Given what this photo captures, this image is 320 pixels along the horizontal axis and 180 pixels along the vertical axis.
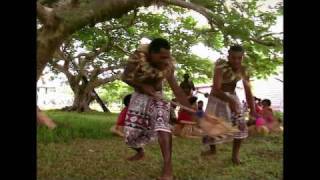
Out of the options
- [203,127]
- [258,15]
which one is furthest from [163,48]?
[258,15]

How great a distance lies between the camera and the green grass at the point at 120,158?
11.9 ft

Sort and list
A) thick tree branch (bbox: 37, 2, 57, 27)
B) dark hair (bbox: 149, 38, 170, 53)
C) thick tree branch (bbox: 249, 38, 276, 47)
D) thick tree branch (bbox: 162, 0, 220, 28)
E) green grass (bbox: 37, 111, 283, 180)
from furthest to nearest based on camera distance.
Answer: thick tree branch (bbox: 249, 38, 276, 47) < thick tree branch (bbox: 162, 0, 220, 28) < thick tree branch (bbox: 37, 2, 57, 27) < green grass (bbox: 37, 111, 283, 180) < dark hair (bbox: 149, 38, 170, 53)

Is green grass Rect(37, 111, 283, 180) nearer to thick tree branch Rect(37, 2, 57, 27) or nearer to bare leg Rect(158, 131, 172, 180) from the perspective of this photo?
bare leg Rect(158, 131, 172, 180)

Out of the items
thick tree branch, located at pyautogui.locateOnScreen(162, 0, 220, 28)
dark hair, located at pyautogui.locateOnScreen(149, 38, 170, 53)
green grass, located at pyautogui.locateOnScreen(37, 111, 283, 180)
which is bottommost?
green grass, located at pyautogui.locateOnScreen(37, 111, 283, 180)

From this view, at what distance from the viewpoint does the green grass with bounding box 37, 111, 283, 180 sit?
11.9 feet

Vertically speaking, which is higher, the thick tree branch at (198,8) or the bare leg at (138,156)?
the thick tree branch at (198,8)

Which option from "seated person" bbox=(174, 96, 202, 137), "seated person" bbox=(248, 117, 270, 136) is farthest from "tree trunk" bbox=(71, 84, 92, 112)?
"seated person" bbox=(248, 117, 270, 136)

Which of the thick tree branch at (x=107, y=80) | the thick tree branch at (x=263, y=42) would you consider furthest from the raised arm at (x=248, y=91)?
the thick tree branch at (x=107, y=80)

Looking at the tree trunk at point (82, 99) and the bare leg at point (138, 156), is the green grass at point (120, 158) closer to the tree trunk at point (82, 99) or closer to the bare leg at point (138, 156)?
the bare leg at point (138, 156)

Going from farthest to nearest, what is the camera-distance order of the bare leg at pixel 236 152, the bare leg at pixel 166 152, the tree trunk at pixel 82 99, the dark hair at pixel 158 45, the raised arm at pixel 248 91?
the tree trunk at pixel 82 99 → the raised arm at pixel 248 91 → the bare leg at pixel 236 152 → the dark hair at pixel 158 45 → the bare leg at pixel 166 152

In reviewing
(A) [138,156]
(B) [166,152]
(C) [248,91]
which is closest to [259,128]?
(C) [248,91]

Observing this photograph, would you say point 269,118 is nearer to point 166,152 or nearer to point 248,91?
point 248,91

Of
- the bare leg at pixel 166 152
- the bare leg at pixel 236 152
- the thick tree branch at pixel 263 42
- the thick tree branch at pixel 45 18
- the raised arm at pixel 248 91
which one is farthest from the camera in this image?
the thick tree branch at pixel 263 42
